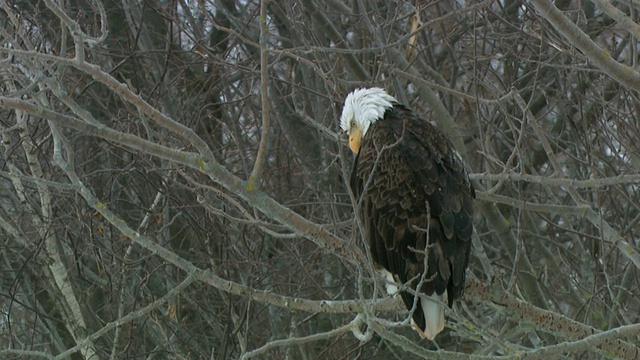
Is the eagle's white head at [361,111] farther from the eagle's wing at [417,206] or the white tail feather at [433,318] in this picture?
the white tail feather at [433,318]

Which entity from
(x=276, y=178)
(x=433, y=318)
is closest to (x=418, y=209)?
(x=433, y=318)

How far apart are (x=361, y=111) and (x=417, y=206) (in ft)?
2.49

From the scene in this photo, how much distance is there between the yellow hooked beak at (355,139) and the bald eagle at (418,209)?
17 centimetres

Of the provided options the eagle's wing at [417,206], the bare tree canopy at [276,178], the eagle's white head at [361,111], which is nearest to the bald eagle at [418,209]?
the eagle's wing at [417,206]

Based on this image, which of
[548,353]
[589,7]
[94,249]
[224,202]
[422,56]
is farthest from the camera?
[589,7]

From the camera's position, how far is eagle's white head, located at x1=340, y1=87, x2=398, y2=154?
544cm

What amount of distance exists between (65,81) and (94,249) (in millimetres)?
1226

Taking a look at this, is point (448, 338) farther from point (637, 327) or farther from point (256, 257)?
point (637, 327)

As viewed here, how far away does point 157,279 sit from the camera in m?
7.88

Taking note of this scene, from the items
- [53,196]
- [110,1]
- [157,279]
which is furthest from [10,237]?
[110,1]

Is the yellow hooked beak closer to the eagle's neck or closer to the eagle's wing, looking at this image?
the eagle's neck

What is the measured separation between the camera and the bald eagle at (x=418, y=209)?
15.8ft

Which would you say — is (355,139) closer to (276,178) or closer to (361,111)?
(361,111)

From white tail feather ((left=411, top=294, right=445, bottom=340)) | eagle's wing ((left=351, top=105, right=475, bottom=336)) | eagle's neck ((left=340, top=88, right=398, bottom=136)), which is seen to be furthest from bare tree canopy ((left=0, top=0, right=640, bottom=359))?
white tail feather ((left=411, top=294, right=445, bottom=340))
